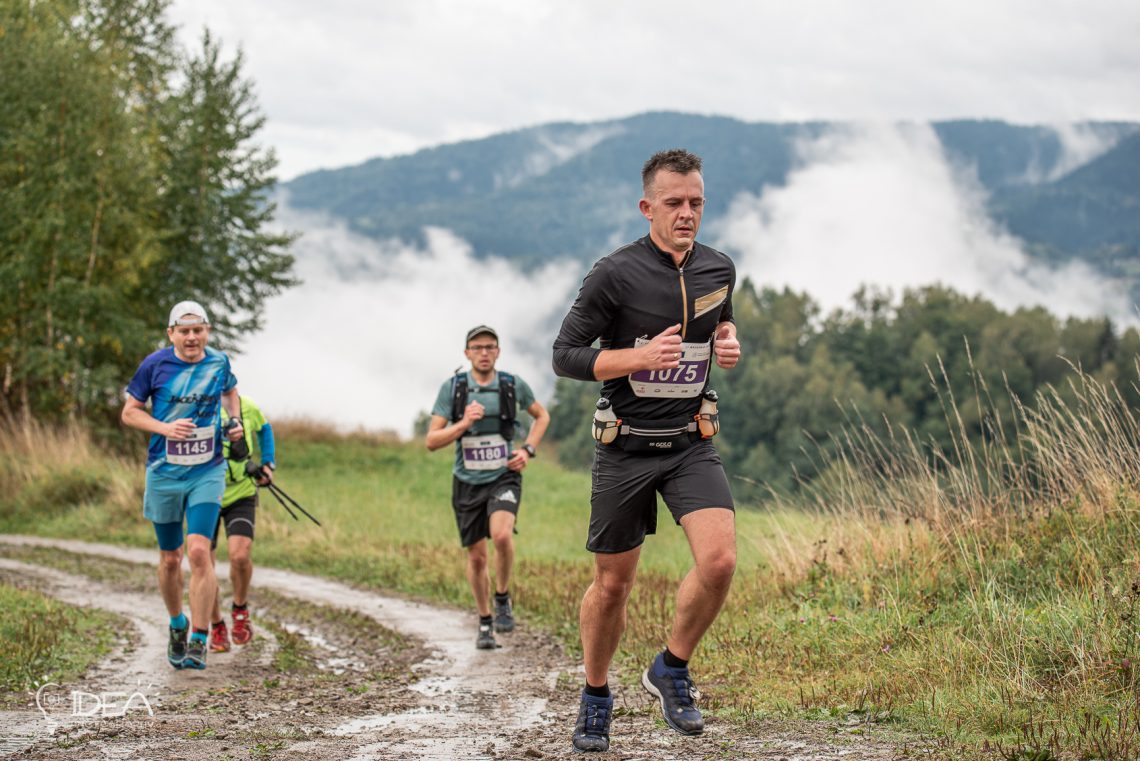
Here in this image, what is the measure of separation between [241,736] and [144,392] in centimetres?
304

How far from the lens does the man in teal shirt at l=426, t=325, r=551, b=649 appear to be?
9.68 m

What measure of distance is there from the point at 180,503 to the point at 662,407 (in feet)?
14.0

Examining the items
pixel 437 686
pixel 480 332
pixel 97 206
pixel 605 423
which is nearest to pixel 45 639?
pixel 437 686

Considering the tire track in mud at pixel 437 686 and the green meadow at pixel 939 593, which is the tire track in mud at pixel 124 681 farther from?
the green meadow at pixel 939 593

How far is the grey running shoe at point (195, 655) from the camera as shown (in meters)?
8.29

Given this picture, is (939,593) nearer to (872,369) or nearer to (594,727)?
(594,727)

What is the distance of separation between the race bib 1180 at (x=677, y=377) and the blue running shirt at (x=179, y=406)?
3993 millimetres

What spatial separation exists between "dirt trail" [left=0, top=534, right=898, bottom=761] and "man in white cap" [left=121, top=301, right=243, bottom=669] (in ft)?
1.27

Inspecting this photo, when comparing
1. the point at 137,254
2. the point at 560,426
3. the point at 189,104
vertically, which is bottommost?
the point at 560,426

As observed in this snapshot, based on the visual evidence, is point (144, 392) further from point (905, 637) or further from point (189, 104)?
point (189, 104)

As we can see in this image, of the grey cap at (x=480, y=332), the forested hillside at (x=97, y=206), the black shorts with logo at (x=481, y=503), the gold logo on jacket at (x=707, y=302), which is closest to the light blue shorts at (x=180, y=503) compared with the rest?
the black shorts with logo at (x=481, y=503)

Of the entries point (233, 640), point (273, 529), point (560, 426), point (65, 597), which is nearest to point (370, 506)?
point (273, 529)

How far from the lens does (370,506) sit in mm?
21797

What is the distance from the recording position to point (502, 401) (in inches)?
385
